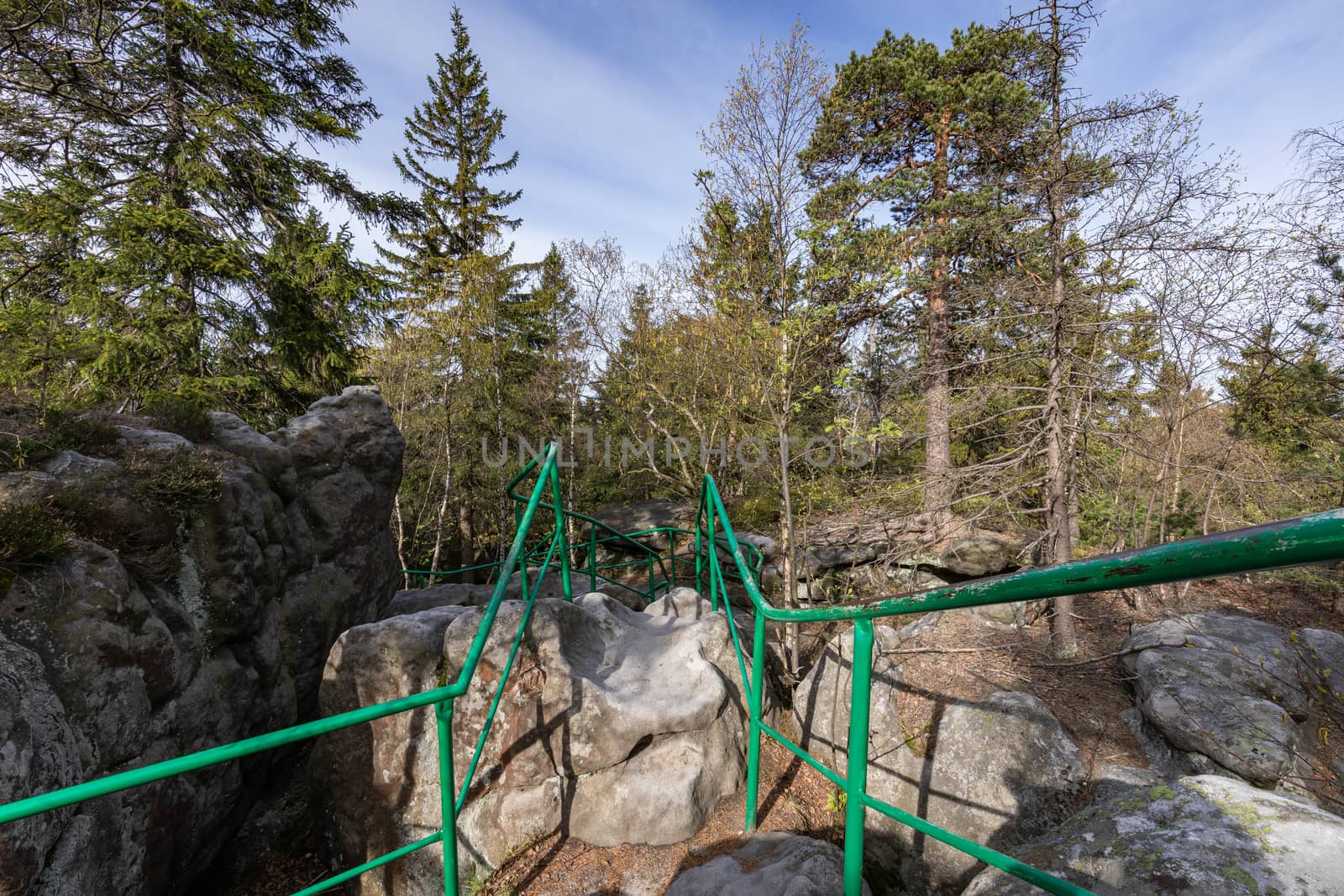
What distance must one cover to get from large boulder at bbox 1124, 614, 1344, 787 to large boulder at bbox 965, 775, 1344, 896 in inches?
77.7

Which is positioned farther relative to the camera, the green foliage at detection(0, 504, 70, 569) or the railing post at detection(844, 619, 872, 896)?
the green foliage at detection(0, 504, 70, 569)

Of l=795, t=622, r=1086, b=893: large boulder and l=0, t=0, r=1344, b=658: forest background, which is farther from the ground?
l=0, t=0, r=1344, b=658: forest background

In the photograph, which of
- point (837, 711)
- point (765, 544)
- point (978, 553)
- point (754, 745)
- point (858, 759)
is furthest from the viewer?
point (765, 544)

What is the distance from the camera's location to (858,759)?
146 centimetres

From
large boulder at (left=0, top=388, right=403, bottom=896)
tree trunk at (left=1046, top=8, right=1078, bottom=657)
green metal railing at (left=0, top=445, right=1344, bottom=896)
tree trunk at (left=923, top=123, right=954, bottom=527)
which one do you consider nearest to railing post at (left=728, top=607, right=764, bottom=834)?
green metal railing at (left=0, top=445, right=1344, bottom=896)

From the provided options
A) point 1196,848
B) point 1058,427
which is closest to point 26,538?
point 1196,848

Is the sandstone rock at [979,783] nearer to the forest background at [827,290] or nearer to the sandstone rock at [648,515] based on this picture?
the forest background at [827,290]

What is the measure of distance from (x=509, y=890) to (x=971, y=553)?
9391 mm

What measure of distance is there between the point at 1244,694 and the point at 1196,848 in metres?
3.02

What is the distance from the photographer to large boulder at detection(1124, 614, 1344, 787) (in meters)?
3.38

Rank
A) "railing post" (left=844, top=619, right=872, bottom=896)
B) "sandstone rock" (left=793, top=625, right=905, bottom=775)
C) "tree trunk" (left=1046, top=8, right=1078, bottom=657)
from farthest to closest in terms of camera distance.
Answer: "tree trunk" (left=1046, top=8, right=1078, bottom=657) < "sandstone rock" (left=793, top=625, right=905, bottom=775) < "railing post" (left=844, top=619, right=872, bottom=896)

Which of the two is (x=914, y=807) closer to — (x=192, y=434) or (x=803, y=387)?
(x=803, y=387)

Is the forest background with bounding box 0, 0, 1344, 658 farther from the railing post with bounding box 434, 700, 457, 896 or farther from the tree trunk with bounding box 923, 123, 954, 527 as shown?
the railing post with bounding box 434, 700, 457, 896

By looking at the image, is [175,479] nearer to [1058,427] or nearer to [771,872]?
[771,872]
